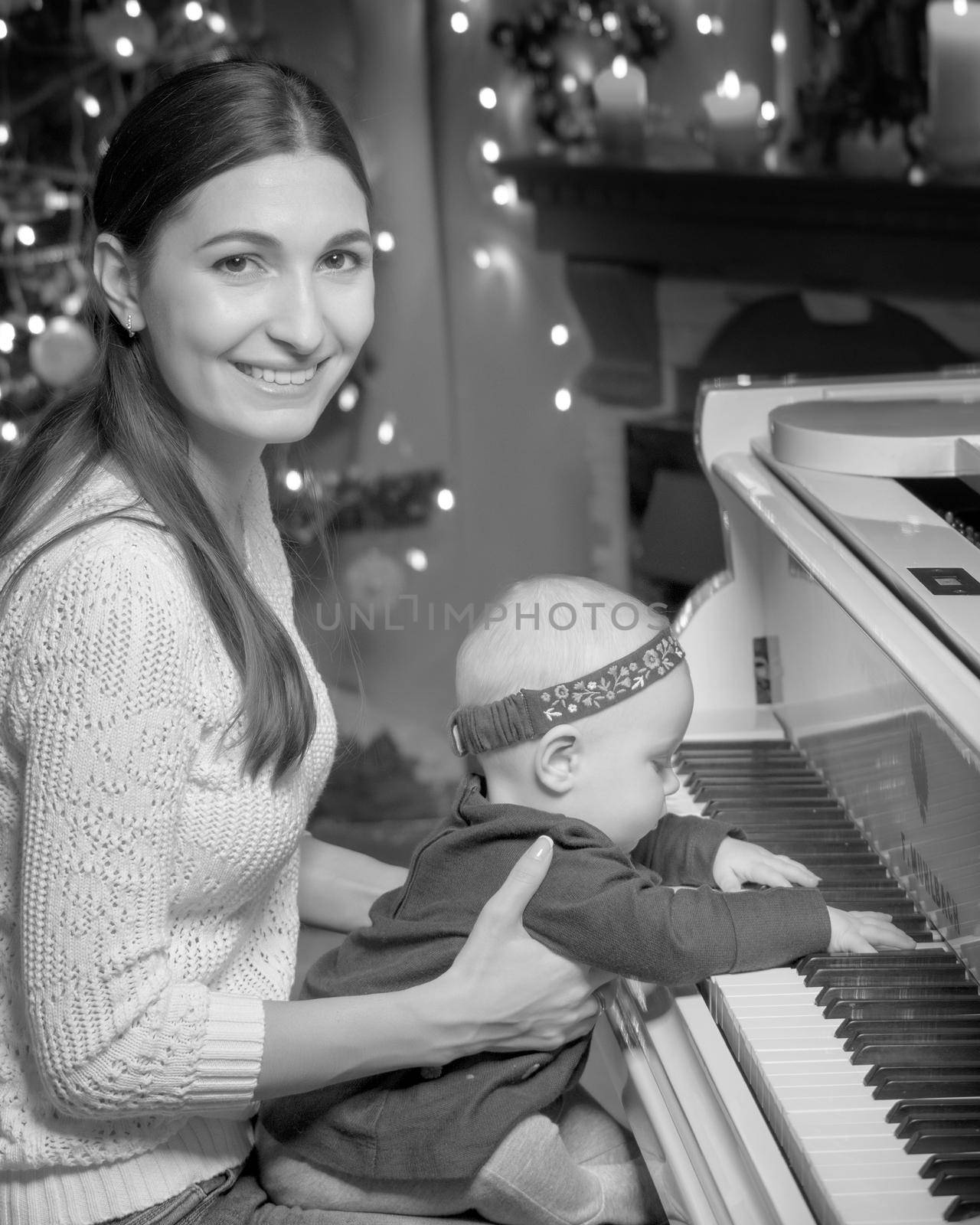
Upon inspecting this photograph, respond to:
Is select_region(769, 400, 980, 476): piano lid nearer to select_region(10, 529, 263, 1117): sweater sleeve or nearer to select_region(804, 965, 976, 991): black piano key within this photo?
select_region(804, 965, 976, 991): black piano key

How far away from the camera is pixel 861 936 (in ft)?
3.95

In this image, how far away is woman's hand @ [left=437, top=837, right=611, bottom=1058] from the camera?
119cm

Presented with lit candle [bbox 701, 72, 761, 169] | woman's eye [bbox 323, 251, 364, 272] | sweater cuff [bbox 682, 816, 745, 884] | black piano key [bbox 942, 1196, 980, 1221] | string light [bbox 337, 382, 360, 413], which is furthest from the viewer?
string light [bbox 337, 382, 360, 413]

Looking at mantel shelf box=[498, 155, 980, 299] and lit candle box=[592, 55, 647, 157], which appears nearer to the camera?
mantel shelf box=[498, 155, 980, 299]

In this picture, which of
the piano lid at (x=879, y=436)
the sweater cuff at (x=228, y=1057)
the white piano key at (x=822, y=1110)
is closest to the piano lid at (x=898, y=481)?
the piano lid at (x=879, y=436)

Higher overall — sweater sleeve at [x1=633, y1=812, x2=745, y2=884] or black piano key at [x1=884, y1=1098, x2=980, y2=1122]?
black piano key at [x1=884, y1=1098, x2=980, y2=1122]

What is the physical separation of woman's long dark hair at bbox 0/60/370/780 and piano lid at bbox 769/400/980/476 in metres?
0.59

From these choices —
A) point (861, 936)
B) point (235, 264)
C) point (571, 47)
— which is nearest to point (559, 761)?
point (861, 936)

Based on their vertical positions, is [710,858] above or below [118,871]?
below

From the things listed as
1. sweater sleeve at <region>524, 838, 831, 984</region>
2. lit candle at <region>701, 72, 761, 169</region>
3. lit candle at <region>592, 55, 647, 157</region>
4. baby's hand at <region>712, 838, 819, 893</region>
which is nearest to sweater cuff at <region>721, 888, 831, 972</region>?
sweater sleeve at <region>524, 838, 831, 984</region>

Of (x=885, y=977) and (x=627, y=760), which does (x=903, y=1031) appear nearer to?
(x=885, y=977)

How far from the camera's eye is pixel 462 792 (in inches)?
53.6

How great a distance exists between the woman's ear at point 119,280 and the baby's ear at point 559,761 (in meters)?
0.50

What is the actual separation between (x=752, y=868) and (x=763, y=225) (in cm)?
223
